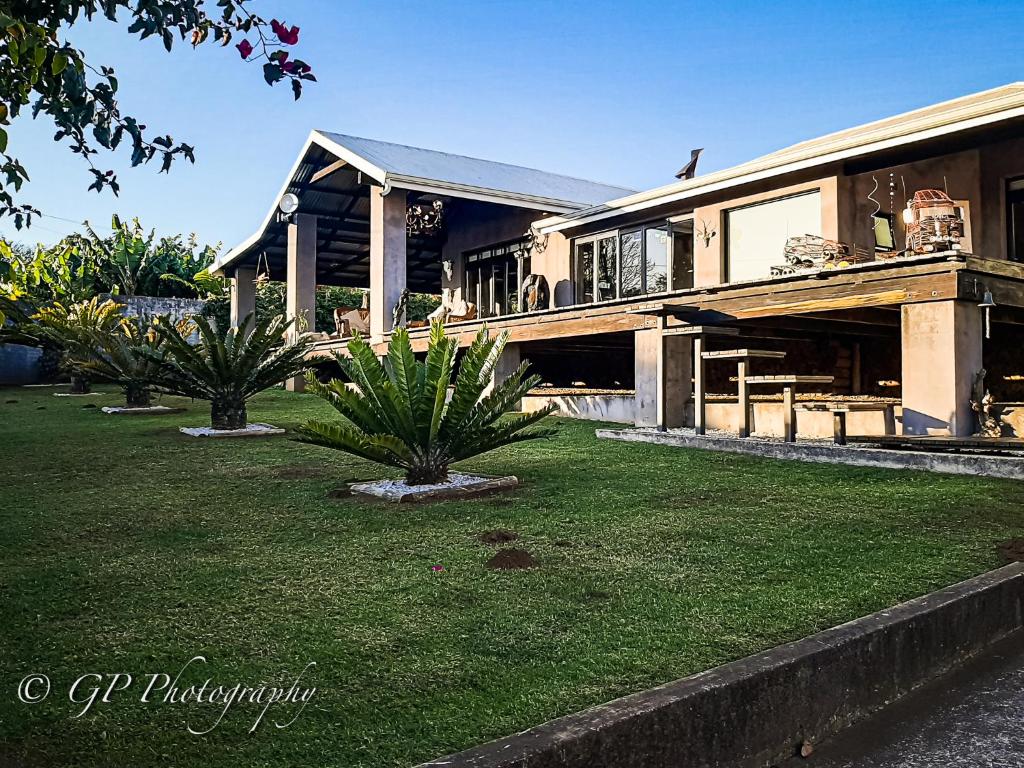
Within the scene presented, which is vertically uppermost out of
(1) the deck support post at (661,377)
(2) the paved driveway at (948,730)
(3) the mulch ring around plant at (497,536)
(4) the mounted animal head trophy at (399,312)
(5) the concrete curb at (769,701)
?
(4) the mounted animal head trophy at (399,312)

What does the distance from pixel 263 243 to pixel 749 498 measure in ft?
70.2

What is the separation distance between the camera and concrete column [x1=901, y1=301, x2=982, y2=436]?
8.39 meters

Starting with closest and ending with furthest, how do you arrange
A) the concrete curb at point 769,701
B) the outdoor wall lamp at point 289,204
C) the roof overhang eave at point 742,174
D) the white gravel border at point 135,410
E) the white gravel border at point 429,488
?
1. the concrete curb at point 769,701
2. the white gravel border at point 429,488
3. the roof overhang eave at point 742,174
4. the white gravel border at point 135,410
5. the outdoor wall lamp at point 289,204

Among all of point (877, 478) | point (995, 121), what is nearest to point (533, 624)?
point (877, 478)

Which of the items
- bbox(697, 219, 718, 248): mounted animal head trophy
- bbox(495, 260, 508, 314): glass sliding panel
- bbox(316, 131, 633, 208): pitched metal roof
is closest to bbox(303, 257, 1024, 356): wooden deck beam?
bbox(697, 219, 718, 248): mounted animal head trophy

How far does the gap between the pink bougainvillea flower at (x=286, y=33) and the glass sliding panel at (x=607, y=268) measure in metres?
14.7

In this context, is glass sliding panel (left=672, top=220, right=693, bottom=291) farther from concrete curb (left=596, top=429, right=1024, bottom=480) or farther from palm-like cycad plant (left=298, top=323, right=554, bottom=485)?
palm-like cycad plant (left=298, top=323, right=554, bottom=485)

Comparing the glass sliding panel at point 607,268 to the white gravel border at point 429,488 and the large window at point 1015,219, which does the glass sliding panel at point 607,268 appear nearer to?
the large window at point 1015,219

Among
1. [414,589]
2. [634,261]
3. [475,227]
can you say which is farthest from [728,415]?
[475,227]

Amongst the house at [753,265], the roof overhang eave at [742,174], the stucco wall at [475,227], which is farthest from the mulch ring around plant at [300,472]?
the stucco wall at [475,227]

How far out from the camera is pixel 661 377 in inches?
438

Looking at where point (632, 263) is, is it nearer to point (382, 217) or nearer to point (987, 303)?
point (382, 217)

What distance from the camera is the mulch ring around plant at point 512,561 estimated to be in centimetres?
433

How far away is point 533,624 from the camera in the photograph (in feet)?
11.3
